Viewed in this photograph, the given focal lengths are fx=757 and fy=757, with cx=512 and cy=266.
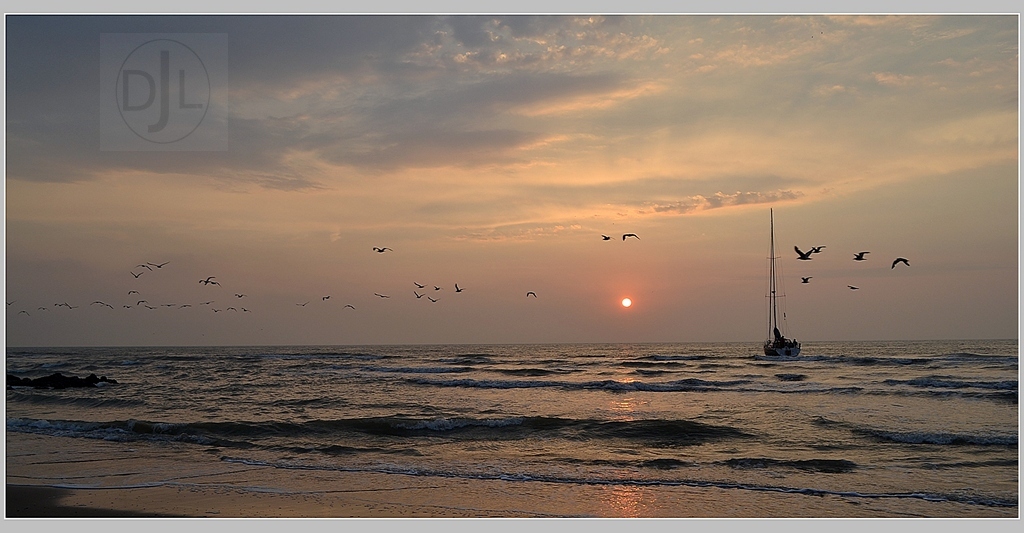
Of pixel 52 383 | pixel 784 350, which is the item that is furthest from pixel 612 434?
pixel 784 350

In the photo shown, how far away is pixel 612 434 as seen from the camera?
17484 millimetres

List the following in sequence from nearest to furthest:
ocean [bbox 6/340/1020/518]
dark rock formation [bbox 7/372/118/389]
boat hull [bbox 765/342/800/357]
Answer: ocean [bbox 6/340/1020/518] → dark rock formation [bbox 7/372/118/389] → boat hull [bbox 765/342/800/357]

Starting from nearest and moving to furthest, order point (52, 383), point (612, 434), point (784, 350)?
point (612, 434)
point (52, 383)
point (784, 350)

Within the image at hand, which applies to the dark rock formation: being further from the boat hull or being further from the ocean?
the boat hull

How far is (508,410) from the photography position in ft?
71.9

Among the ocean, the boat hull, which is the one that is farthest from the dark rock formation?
the boat hull

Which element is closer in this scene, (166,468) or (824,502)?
(824,502)

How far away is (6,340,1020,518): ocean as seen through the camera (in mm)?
11266

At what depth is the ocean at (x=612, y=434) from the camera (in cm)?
1127

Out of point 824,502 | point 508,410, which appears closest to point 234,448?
point 508,410

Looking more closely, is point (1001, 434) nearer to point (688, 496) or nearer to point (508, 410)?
point (688, 496)

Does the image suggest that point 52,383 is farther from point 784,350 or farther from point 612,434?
point 784,350

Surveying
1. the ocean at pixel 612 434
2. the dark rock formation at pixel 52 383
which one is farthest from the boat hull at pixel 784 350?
the dark rock formation at pixel 52 383

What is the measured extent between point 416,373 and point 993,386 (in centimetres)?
2619
